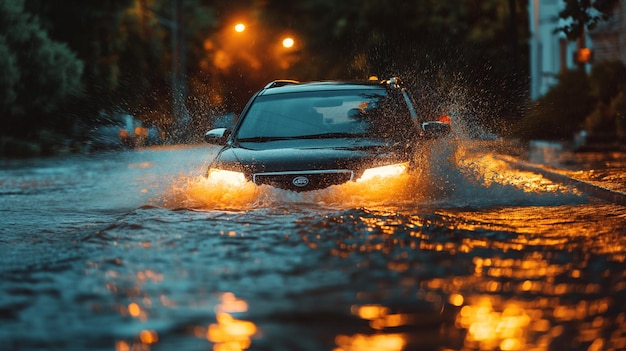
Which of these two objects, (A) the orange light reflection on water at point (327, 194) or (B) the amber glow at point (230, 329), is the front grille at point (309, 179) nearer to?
(A) the orange light reflection on water at point (327, 194)

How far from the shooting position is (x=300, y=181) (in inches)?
419

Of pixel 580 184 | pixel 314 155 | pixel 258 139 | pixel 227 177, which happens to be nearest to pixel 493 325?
pixel 314 155

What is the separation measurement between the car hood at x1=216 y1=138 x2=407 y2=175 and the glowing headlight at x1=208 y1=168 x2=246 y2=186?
72 mm

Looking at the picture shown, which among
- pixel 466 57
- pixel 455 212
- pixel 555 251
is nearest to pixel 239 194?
pixel 455 212

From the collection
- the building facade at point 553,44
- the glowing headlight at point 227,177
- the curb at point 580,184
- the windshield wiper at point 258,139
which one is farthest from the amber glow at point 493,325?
the building facade at point 553,44

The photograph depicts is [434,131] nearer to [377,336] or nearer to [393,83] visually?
[393,83]

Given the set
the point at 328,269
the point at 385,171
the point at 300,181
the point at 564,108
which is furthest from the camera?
the point at 564,108

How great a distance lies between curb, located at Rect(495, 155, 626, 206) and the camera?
40.9 feet

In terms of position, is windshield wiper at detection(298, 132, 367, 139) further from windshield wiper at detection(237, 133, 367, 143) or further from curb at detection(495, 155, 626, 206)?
curb at detection(495, 155, 626, 206)

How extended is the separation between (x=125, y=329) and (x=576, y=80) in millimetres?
25426

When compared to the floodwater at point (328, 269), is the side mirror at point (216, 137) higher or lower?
→ higher

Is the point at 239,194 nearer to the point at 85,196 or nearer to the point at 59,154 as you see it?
the point at 85,196

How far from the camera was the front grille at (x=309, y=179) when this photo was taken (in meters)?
10.6

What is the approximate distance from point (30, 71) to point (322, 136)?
69.7ft
